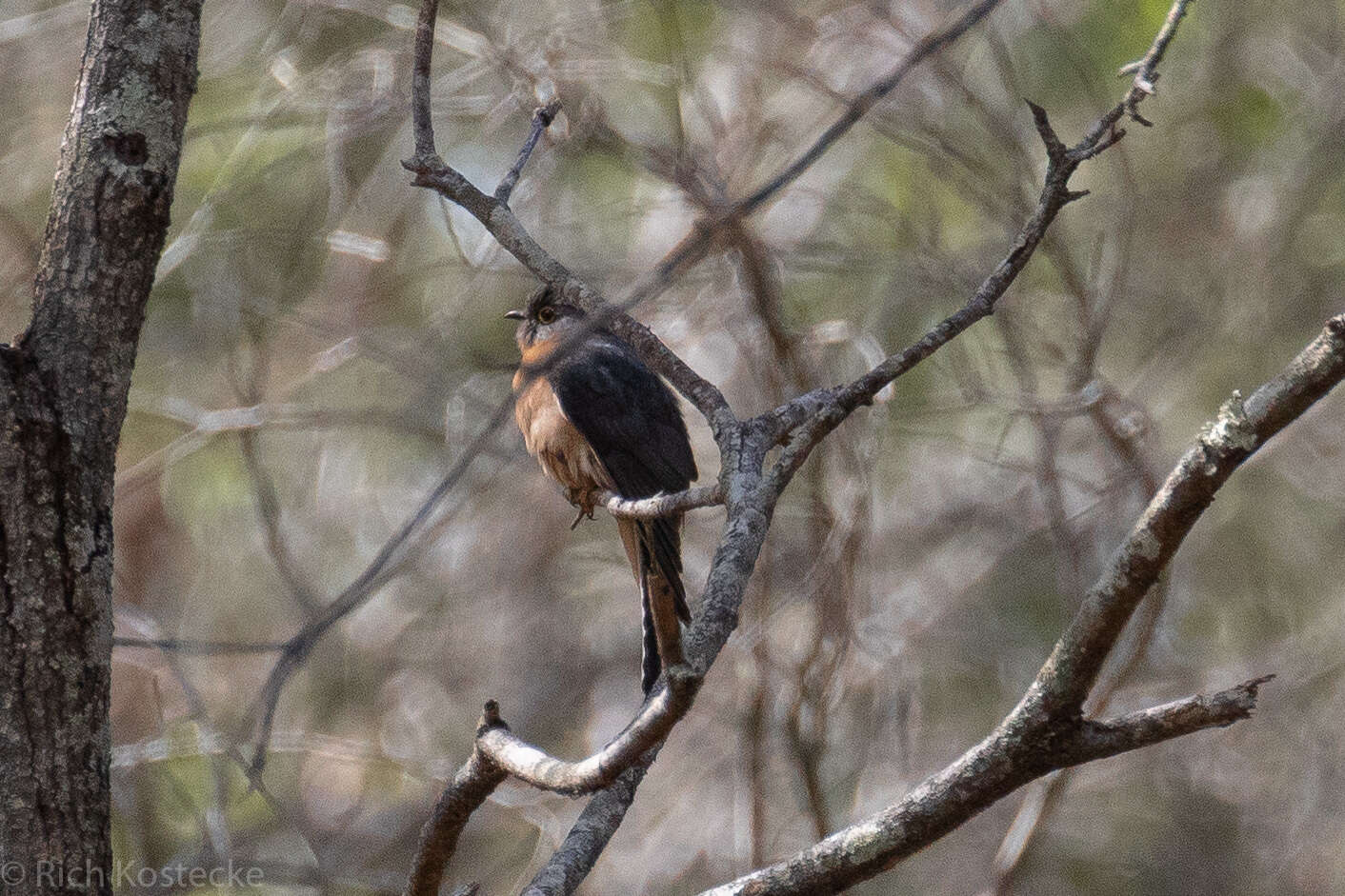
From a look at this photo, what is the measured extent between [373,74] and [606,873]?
4.00 metres

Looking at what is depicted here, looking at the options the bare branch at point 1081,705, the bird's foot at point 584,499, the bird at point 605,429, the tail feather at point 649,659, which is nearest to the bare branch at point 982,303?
the bare branch at point 1081,705

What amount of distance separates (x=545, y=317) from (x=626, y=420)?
723 mm

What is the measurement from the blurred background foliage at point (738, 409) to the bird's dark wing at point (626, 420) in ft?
1.05

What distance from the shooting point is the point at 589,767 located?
1.77 m

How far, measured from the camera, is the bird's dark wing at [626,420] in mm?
5258

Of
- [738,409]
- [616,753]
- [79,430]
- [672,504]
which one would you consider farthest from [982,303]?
[738,409]

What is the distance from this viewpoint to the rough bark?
216cm

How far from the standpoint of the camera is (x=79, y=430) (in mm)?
2326

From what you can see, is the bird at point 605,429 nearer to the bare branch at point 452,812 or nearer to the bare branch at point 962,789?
the bare branch at point 452,812

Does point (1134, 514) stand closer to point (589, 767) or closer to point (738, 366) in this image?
point (738, 366)

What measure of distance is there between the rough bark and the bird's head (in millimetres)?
3113

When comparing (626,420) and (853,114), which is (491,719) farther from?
(626,420)

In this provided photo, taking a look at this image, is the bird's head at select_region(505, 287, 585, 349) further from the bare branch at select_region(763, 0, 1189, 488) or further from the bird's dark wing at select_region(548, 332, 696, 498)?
the bare branch at select_region(763, 0, 1189, 488)

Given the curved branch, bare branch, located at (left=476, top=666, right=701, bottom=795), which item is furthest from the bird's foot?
bare branch, located at (left=476, top=666, right=701, bottom=795)
